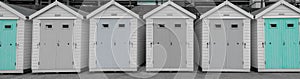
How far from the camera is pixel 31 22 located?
376 inches

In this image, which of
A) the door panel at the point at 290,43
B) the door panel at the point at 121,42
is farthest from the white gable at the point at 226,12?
the door panel at the point at 121,42

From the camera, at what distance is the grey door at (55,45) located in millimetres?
8969

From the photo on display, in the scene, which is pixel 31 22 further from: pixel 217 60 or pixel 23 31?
pixel 217 60

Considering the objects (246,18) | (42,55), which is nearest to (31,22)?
(42,55)

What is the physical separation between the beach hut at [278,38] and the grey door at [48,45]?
289 inches

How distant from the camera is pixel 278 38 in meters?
9.05

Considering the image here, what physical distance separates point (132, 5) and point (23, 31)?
18.1 ft

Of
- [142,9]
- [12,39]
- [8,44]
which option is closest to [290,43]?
[142,9]

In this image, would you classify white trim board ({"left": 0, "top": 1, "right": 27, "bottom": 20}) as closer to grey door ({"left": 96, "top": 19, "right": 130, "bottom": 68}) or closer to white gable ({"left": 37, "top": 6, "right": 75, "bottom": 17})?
white gable ({"left": 37, "top": 6, "right": 75, "bottom": 17})

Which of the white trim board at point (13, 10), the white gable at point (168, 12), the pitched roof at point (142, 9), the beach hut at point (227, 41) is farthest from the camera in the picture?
the pitched roof at point (142, 9)

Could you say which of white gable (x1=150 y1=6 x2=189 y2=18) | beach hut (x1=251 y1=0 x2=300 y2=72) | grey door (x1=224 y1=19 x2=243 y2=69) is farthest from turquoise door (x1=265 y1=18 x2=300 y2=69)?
white gable (x1=150 y1=6 x2=189 y2=18)

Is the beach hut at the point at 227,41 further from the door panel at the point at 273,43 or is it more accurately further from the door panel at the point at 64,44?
the door panel at the point at 64,44

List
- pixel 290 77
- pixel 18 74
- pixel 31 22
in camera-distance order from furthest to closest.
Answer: pixel 31 22
pixel 18 74
pixel 290 77

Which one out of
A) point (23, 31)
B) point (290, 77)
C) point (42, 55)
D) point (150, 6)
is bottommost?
point (290, 77)
